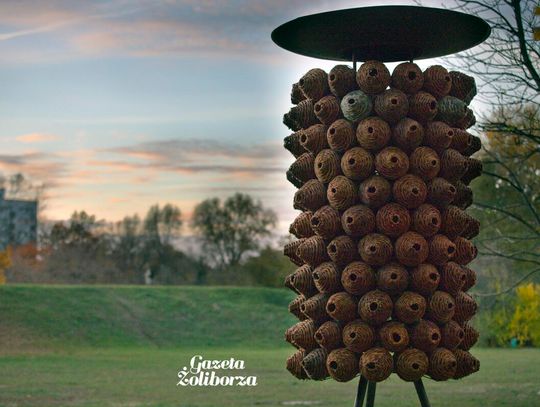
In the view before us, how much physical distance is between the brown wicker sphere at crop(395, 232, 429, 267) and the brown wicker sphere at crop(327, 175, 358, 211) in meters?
0.43

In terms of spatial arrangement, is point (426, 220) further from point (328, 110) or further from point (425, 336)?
point (328, 110)

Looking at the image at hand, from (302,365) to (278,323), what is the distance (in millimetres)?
24944

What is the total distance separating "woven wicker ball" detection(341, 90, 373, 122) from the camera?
6.26m

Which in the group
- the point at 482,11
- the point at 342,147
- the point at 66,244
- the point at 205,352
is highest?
the point at 482,11

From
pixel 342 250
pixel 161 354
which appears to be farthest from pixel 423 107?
pixel 161 354

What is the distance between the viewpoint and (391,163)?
6.12 metres

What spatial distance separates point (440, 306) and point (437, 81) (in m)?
1.59

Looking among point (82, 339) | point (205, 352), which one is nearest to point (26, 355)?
point (82, 339)

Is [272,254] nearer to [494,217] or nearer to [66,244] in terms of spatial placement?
[66,244]

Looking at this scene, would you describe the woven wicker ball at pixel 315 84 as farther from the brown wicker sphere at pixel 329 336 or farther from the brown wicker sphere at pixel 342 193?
the brown wicker sphere at pixel 329 336

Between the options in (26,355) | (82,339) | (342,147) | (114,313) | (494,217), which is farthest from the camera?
(114,313)

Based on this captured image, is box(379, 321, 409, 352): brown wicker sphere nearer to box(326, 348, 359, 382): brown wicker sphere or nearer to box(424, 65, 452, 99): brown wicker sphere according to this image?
box(326, 348, 359, 382): brown wicker sphere

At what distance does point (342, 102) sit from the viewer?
20.9 feet

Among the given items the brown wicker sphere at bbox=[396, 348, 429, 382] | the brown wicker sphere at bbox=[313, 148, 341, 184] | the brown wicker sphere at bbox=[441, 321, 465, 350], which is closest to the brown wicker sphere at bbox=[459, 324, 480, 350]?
the brown wicker sphere at bbox=[441, 321, 465, 350]
